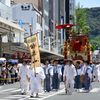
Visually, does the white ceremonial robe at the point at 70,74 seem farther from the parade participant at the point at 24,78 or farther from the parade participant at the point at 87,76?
the parade participant at the point at 24,78

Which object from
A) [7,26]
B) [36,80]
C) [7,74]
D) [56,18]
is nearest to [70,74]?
[36,80]

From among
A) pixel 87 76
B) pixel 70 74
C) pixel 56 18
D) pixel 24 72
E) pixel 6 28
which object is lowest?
pixel 87 76

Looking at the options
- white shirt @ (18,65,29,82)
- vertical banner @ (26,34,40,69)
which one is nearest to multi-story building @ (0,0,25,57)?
white shirt @ (18,65,29,82)

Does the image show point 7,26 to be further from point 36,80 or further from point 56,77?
point 36,80

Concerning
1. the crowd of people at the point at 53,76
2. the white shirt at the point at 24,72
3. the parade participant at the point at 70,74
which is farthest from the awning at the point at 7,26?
the parade participant at the point at 70,74

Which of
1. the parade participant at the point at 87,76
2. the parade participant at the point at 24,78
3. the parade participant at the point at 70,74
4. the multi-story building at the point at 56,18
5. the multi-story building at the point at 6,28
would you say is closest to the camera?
the parade participant at the point at 24,78

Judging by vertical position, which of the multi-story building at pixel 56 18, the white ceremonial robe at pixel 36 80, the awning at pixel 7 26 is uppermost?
the multi-story building at pixel 56 18

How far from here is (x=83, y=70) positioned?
17.5 meters

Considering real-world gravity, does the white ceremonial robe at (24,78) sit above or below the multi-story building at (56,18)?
below

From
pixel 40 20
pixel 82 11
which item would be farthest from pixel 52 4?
pixel 82 11

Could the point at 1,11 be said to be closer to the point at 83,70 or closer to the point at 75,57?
the point at 75,57

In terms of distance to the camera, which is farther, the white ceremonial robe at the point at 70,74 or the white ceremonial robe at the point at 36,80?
the white ceremonial robe at the point at 70,74

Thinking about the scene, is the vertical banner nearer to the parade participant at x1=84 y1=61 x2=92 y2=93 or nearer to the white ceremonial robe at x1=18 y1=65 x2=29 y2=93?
the white ceremonial robe at x1=18 y1=65 x2=29 y2=93

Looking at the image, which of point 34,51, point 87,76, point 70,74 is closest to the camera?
point 34,51
